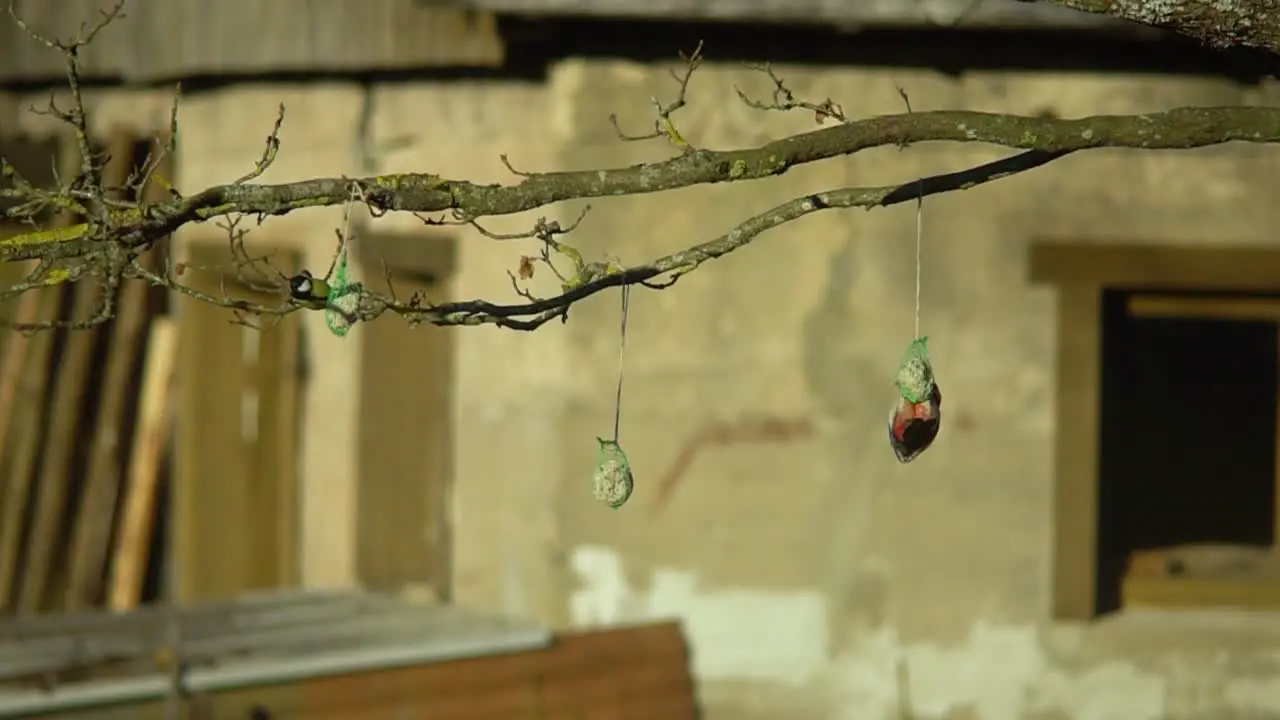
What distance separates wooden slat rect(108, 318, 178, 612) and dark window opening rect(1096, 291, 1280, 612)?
180 inches

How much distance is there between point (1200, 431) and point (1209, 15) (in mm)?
7312

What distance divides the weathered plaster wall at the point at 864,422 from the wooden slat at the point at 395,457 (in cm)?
82

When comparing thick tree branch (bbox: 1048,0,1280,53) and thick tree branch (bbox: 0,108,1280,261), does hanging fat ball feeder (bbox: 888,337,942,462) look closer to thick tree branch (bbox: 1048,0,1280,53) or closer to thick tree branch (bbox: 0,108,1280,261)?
thick tree branch (bbox: 0,108,1280,261)

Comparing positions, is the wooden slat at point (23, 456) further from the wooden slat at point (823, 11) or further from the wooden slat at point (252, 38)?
the wooden slat at point (823, 11)

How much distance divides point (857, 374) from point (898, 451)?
118 inches

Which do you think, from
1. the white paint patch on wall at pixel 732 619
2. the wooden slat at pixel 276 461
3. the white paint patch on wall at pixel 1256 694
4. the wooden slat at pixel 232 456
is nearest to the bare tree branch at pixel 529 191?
the white paint patch on wall at pixel 732 619

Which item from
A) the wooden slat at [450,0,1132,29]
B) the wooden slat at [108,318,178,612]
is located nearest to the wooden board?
the wooden slat at [108,318,178,612]

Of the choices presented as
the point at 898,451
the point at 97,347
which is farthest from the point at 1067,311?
the point at 97,347

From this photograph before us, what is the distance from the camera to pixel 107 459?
28.8ft

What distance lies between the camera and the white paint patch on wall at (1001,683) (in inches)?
257

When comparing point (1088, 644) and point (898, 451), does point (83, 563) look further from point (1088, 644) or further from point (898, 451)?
point (898, 451)

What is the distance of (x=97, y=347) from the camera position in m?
8.85

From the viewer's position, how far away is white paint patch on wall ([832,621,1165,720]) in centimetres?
653

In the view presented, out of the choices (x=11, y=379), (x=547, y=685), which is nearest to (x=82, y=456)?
(x=11, y=379)
